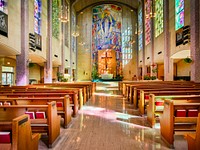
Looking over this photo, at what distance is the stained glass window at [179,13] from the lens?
495 inches

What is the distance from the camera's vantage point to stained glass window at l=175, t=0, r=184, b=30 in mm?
12578

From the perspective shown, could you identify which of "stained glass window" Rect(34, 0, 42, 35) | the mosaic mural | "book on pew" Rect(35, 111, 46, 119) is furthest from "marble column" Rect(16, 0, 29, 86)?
the mosaic mural

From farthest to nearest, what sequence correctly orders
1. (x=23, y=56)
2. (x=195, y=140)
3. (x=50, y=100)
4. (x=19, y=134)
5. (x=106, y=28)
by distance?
1. (x=106, y=28)
2. (x=23, y=56)
3. (x=50, y=100)
4. (x=195, y=140)
5. (x=19, y=134)

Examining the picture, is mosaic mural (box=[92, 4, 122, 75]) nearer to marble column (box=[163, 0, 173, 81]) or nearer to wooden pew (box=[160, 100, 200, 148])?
marble column (box=[163, 0, 173, 81])

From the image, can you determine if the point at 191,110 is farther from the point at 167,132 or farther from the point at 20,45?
the point at 20,45

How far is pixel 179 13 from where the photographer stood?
42.9 ft

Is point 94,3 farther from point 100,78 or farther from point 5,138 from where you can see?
point 5,138

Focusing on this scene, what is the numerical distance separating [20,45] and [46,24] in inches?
200

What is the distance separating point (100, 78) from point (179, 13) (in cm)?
1351

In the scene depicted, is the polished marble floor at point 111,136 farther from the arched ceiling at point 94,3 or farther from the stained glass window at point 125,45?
the arched ceiling at point 94,3

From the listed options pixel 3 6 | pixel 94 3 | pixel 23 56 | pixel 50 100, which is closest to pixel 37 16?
pixel 23 56

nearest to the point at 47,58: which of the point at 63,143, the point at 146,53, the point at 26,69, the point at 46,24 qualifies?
the point at 46,24

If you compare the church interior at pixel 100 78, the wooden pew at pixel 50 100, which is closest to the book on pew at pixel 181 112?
the church interior at pixel 100 78

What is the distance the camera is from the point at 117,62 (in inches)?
1045
